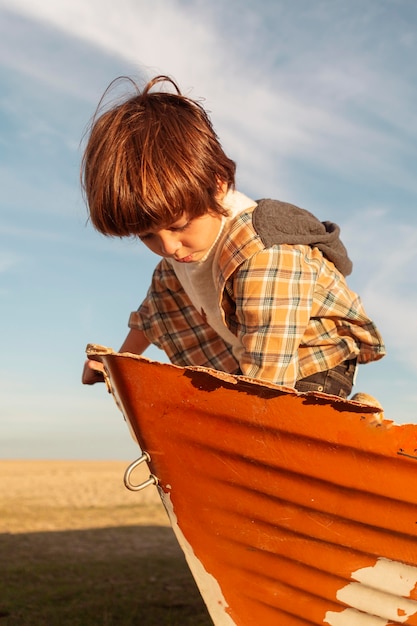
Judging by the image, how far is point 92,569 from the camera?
460 centimetres

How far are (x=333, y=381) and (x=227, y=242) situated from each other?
2.24 ft

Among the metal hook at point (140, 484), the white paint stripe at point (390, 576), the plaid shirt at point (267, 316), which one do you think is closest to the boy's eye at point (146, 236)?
Answer: the plaid shirt at point (267, 316)

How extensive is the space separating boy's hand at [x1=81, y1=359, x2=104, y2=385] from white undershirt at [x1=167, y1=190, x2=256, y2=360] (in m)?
0.49

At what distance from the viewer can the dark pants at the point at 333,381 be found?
254cm

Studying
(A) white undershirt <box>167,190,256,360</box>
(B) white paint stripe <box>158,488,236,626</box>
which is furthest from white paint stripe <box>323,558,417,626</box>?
(A) white undershirt <box>167,190,256,360</box>

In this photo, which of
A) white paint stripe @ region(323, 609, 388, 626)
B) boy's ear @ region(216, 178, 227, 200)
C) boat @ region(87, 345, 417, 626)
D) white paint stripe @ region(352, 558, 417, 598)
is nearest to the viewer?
boat @ region(87, 345, 417, 626)

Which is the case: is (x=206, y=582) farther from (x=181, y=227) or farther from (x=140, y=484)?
(x=181, y=227)

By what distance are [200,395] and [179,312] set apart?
114cm

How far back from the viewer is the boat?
1951 mm

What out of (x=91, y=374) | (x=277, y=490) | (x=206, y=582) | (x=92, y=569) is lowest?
(x=206, y=582)

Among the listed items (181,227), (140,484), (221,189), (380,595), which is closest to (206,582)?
(140,484)

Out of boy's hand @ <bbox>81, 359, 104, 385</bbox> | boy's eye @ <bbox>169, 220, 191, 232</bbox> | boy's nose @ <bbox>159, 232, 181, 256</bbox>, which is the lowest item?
boy's hand @ <bbox>81, 359, 104, 385</bbox>

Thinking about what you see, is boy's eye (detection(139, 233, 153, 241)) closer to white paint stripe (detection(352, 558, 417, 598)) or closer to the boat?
the boat

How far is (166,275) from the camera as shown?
3.11 metres
